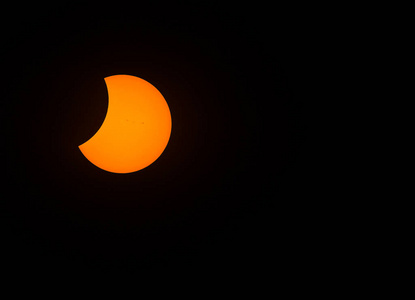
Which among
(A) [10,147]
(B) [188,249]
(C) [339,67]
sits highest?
(C) [339,67]

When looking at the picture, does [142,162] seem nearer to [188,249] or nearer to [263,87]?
[188,249]

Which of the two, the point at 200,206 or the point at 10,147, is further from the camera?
the point at 200,206

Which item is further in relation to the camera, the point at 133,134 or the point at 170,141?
the point at 170,141

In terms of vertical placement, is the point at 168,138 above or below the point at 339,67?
below

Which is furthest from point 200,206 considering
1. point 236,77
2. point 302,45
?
point 302,45
